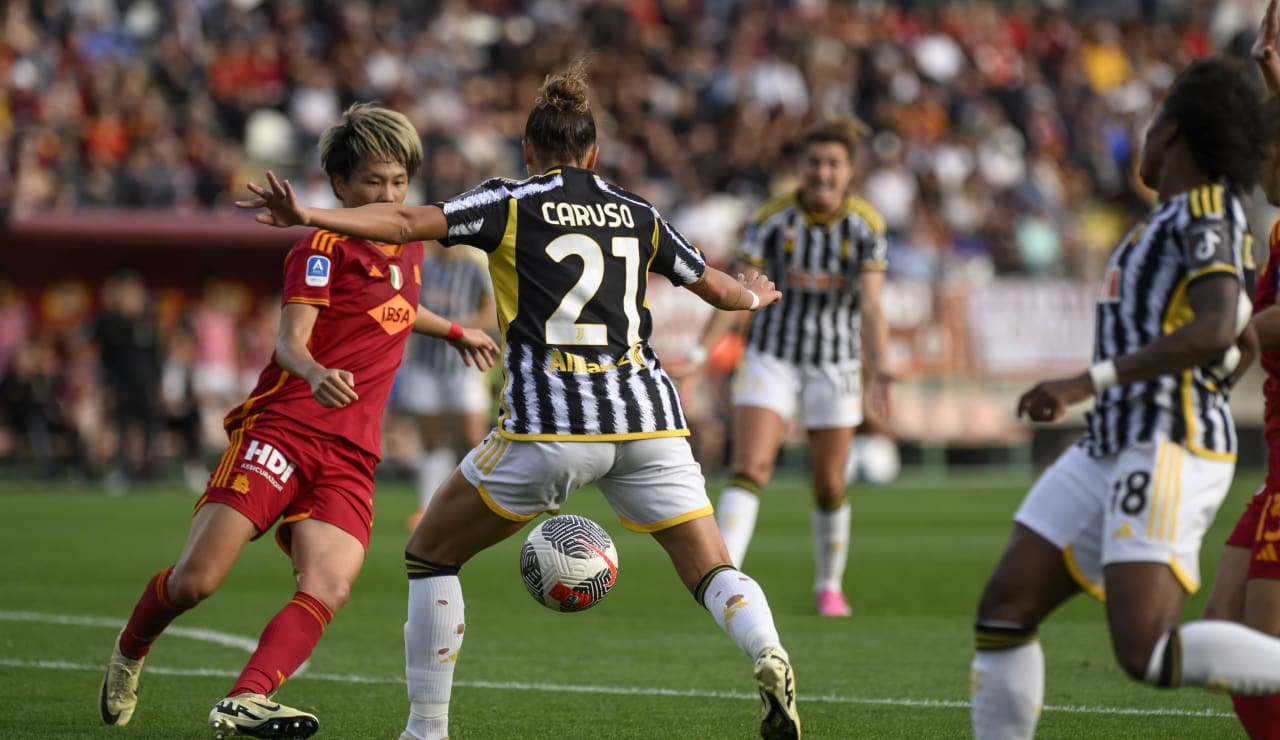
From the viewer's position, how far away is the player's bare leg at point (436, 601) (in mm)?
5809

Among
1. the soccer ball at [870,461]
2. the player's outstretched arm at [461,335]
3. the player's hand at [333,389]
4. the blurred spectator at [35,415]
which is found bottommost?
the soccer ball at [870,461]

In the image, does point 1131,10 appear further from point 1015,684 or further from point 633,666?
point 1015,684

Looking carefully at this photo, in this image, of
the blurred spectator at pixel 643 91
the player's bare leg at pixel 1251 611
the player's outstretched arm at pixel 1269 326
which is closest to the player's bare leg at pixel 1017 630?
the player's bare leg at pixel 1251 611

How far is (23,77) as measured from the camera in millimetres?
23781

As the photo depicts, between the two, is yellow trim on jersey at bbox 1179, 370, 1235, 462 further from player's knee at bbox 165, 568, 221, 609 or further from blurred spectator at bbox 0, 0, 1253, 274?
blurred spectator at bbox 0, 0, 1253, 274

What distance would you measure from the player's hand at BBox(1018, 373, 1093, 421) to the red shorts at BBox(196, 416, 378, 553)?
2.87 meters

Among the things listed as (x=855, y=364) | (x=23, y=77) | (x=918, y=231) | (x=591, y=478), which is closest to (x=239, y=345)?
(x=23, y=77)

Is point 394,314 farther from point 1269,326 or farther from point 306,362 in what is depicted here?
point 1269,326

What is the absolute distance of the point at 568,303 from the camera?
5.73m

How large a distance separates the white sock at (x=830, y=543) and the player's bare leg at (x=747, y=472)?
50 centimetres

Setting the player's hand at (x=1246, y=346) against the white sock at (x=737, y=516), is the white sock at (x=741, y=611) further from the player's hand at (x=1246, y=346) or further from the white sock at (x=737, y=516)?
the white sock at (x=737, y=516)

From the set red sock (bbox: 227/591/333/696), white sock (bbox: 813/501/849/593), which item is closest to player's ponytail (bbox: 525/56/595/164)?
red sock (bbox: 227/591/333/696)

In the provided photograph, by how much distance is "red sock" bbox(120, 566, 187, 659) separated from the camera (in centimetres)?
641

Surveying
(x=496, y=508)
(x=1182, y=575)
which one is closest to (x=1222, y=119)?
(x=1182, y=575)
